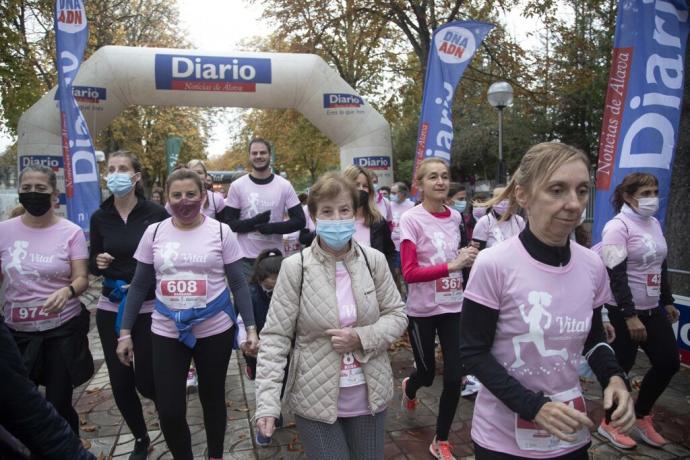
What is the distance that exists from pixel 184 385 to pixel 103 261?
104 cm

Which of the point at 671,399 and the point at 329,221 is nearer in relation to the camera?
the point at 329,221

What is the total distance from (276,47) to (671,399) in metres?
16.4

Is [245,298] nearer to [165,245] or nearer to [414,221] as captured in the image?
[165,245]

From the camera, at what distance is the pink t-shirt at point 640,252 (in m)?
3.60

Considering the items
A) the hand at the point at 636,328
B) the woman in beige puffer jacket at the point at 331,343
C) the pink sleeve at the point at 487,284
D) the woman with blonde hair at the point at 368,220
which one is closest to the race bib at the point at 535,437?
the pink sleeve at the point at 487,284

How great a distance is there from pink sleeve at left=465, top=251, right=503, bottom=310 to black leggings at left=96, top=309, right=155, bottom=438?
2321mm

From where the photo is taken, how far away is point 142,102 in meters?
9.74

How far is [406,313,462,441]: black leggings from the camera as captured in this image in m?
3.29

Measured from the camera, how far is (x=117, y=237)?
11.1ft

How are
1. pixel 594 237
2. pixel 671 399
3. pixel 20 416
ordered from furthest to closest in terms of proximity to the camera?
pixel 594 237
pixel 671 399
pixel 20 416

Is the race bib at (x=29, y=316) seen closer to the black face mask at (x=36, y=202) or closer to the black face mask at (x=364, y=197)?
the black face mask at (x=36, y=202)

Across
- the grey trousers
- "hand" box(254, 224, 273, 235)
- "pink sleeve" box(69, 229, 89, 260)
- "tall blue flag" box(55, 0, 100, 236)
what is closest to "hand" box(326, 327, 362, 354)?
the grey trousers

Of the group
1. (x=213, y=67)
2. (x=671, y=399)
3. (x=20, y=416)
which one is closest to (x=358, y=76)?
(x=213, y=67)

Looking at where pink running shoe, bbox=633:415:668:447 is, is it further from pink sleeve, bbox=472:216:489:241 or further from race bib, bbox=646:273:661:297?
pink sleeve, bbox=472:216:489:241
